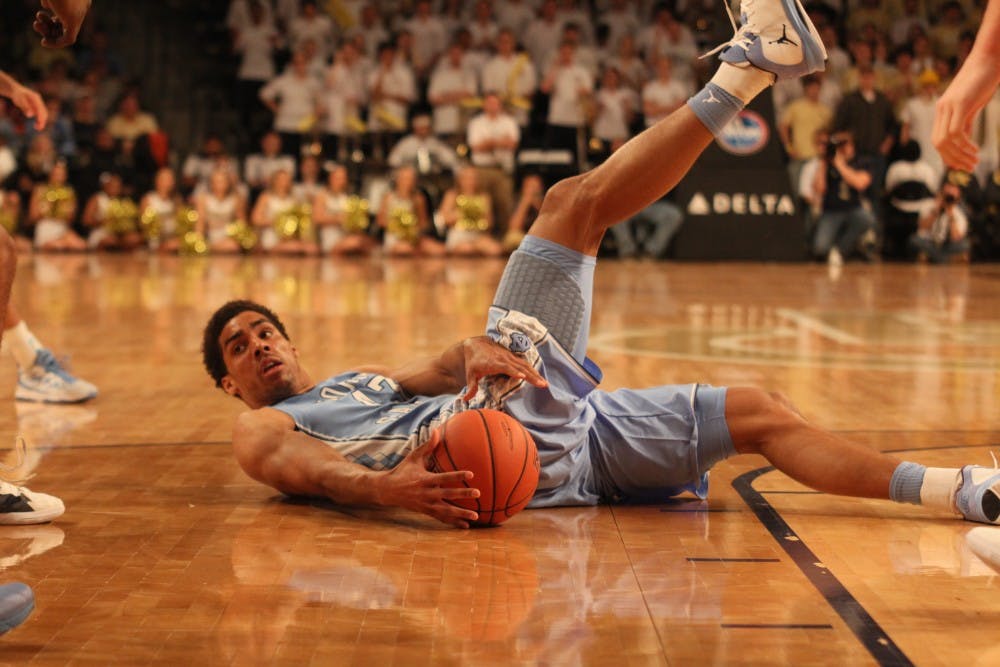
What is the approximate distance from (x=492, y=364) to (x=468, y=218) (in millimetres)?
12685

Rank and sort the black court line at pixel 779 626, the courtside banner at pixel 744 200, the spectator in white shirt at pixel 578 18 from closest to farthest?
the black court line at pixel 779 626 → the courtside banner at pixel 744 200 → the spectator in white shirt at pixel 578 18

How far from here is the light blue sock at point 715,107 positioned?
4.02 meters

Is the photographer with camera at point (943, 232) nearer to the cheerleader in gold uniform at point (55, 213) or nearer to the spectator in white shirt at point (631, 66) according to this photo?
the spectator in white shirt at point (631, 66)

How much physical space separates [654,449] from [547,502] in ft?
1.16

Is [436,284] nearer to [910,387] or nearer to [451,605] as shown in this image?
[910,387]

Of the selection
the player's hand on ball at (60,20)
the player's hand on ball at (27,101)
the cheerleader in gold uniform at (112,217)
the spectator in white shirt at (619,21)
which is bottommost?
the cheerleader in gold uniform at (112,217)

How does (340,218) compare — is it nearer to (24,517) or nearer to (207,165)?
(207,165)

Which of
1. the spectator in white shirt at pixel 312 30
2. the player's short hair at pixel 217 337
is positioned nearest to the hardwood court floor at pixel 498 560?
the player's short hair at pixel 217 337

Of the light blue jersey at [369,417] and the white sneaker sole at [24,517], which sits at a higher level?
the light blue jersey at [369,417]

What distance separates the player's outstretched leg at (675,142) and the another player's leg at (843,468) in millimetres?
669

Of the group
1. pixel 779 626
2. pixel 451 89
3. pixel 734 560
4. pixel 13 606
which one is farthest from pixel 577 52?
pixel 13 606

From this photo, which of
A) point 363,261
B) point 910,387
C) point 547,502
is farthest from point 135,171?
point 547,502

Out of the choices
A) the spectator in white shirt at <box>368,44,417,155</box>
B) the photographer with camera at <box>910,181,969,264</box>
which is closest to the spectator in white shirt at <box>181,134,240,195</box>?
the spectator in white shirt at <box>368,44,417,155</box>

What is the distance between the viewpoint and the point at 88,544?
3.73 metres
